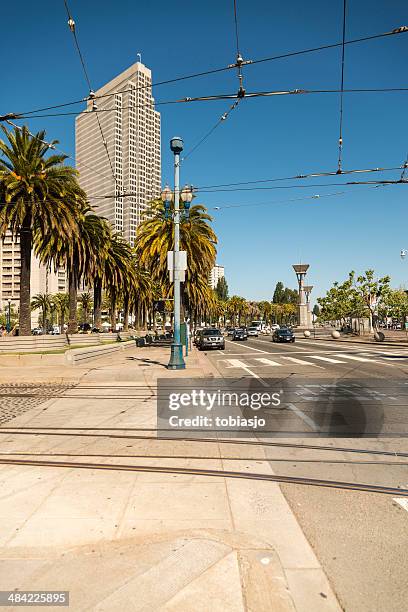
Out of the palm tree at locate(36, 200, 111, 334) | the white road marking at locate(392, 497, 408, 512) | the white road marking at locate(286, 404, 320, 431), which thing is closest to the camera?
the white road marking at locate(392, 497, 408, 512)

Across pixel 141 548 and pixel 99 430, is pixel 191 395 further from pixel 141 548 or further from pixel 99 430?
pixel 141 548

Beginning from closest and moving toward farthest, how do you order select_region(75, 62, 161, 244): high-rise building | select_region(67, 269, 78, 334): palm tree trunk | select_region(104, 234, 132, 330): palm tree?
select_region(75, 62, 161, 244): high-rise building → select_region(67, 269, 78, 334): palm tree trunk → select_region(104, 234, 132, 330): palm tree

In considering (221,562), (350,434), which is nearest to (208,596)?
(221,562)

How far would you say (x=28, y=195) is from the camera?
24656 millimetres

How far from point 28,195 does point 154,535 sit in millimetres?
24480

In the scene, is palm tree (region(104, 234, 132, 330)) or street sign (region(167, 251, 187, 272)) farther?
palm tree (region(104, 234, 132, 330))

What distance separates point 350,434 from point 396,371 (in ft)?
32.0

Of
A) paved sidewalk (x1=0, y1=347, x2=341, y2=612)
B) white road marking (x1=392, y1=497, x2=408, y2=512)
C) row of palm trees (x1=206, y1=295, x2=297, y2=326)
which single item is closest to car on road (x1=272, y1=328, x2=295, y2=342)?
paved sidewalk (x1=0, y1=347, x2=341, y2=612)

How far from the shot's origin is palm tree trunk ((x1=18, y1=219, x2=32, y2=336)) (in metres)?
25.1

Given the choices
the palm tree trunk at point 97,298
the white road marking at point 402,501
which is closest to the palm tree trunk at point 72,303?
the palm tree trunk at point 97,298

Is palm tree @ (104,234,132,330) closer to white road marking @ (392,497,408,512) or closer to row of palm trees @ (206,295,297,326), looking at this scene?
white road marking @ (392,497,408,512)

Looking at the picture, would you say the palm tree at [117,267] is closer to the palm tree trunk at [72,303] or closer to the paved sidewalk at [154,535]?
the palm tree trunk at [72,303]

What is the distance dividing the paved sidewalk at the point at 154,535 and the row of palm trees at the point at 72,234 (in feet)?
38.9

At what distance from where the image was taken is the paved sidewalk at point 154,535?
9.82 ft
